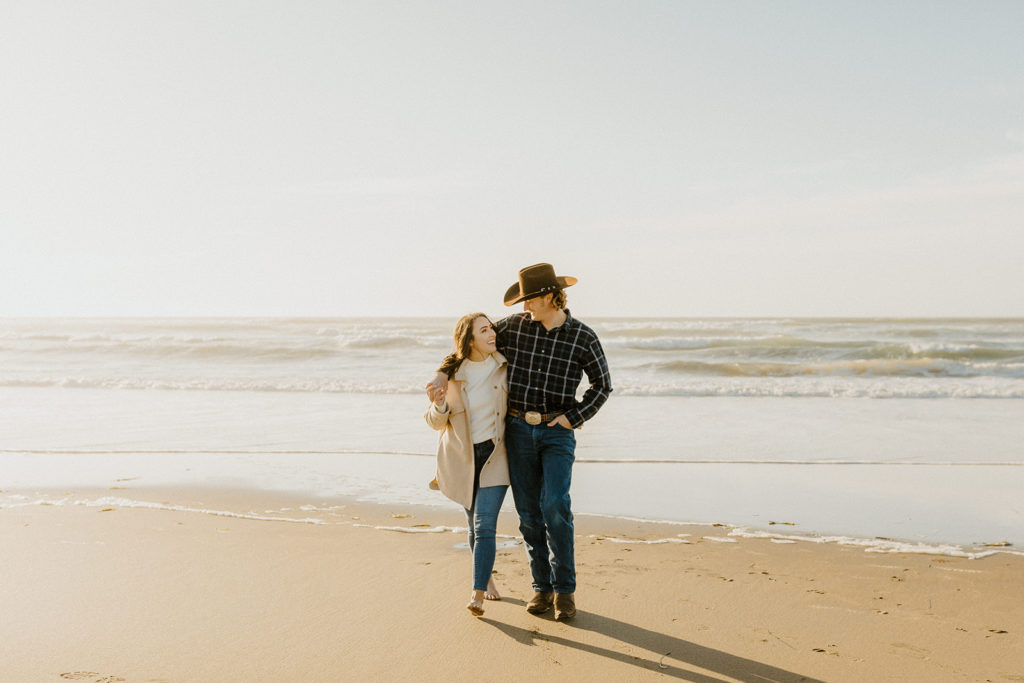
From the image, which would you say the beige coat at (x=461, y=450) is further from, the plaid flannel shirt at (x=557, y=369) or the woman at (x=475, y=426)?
the plaid flannel shirt at (x=557, y=369)

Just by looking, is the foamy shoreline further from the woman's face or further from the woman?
the woman's face

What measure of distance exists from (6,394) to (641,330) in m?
27.9

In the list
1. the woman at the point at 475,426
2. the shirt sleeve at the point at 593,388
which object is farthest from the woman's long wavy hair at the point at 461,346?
the shirt sleeve at the point at 593,388

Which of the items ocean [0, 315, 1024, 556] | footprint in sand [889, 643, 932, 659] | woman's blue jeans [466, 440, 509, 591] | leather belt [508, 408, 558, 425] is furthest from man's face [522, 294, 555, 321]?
ocean [0, 315, 1024, 556]

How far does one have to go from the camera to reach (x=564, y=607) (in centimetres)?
381

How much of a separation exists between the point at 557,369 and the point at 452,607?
132 centimetres

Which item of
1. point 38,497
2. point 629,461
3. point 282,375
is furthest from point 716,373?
point 38,497

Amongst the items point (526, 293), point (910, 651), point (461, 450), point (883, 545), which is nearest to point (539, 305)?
point (526, 293)

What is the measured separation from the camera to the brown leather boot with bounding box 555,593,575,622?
12.5 feet

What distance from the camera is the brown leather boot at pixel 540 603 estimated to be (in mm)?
3891

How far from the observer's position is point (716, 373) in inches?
Answer: 848

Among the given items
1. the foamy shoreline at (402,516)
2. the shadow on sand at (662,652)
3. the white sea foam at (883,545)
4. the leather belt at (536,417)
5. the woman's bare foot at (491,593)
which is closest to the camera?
the shadow on sand at (662,652)

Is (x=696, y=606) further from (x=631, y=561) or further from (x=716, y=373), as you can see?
(x=716, y=373)

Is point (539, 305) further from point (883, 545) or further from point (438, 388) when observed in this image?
point (883, 545)
